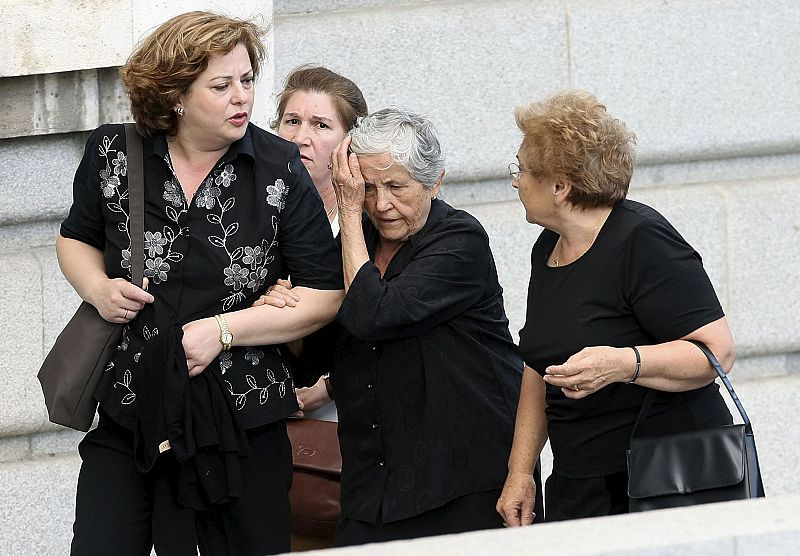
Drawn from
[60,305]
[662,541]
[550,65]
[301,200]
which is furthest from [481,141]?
[662,541]

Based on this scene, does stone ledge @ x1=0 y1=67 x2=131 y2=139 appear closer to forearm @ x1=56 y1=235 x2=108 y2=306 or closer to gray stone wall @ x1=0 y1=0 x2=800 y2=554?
gray stone wall @ x1=0 y1=0 x2=800 y2=554

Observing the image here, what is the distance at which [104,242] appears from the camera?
3.15 metres

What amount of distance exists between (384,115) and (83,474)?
1.08 meters

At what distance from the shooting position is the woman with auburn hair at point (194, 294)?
2.97 meters

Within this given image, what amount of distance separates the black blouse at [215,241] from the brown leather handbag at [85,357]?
0.07ft

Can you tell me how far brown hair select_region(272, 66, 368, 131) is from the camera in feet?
12.3

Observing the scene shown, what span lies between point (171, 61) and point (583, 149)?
929mm

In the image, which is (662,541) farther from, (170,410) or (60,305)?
(60,305)

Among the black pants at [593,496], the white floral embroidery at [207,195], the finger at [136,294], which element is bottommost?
the black pants at [593,496]

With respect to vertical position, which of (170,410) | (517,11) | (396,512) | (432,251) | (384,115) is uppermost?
(517,11)

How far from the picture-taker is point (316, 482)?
135 inches

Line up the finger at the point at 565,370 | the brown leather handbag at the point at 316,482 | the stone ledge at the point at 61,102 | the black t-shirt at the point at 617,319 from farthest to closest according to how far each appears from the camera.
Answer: the stone ledge at the point at 61,102, the brown leather handbag at the point at 316,482, the black t-shirt at the point at 617,319, the finger at the point at 565,370

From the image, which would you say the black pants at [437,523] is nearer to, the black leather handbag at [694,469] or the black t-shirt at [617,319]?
the black t-shirt at [617,319]

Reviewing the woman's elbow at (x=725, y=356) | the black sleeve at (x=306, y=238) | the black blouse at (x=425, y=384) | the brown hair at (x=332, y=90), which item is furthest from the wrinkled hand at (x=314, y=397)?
the woman's elbow at (x=725, y=356)
